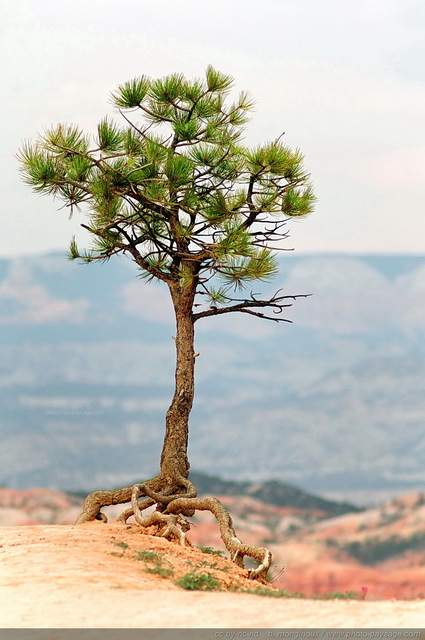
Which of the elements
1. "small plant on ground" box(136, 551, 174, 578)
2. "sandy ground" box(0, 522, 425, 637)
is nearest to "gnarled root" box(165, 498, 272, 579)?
"sandy ground" box(0, 522, 425, 637)

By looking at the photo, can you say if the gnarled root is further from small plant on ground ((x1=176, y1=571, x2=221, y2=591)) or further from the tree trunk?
small plant on ground ((x1=176, y1=571, x2=221, y2=591))

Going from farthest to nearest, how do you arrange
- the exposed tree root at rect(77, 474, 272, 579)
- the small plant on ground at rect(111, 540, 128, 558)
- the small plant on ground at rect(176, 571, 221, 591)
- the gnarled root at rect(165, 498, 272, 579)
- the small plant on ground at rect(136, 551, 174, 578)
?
the exposed tree root at rect(77, 474, 272, 579)
the gnarled root at rect(165, 498, 272, 579)
the small plant on ground at rect(111, 540, 128, 558)
the small plant on ground at rect(136, 551, 174, 578)
the small plant on ground at rect(176, 571, 221, 591)

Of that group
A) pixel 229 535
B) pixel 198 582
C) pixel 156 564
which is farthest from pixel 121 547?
pixel 229 535

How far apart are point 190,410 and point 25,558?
1735 millimetres

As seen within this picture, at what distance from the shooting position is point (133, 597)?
10.9 feet

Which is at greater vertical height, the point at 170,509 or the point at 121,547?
the point at 170,509

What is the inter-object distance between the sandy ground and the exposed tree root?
11.3 inches

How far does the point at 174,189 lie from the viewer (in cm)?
514

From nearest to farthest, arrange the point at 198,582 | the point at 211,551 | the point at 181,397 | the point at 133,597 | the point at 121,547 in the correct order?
the point at 133,597, the point at 198,582, the point at 121,547, the point at 211,551, the point at 181,397

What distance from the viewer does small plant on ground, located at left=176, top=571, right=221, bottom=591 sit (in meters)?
3.69

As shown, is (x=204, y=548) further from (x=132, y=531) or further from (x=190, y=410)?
(x=190, y=410)

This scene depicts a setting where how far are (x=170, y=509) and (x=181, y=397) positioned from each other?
710 millimetres

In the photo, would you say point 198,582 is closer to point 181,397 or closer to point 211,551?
point 211,551
